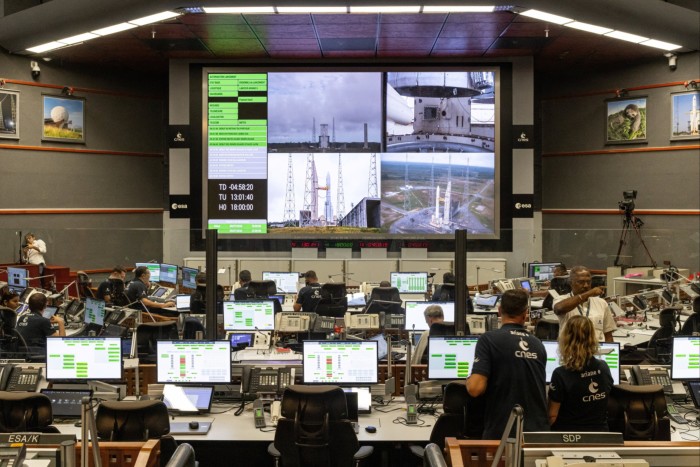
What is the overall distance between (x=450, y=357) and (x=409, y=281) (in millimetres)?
6526

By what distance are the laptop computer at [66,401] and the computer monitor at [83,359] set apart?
7.1 inches

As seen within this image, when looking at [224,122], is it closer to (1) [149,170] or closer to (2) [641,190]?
(1) [149,170]

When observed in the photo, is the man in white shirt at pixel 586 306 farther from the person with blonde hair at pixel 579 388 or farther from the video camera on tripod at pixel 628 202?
the video camera on tripod at pixel 628 202

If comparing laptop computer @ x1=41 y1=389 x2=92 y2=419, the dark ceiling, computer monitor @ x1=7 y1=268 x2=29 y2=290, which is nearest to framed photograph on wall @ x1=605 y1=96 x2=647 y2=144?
the dark ceiling

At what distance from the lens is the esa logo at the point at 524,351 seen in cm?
432

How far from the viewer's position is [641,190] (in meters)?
16.1

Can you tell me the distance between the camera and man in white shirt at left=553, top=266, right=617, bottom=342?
627cm

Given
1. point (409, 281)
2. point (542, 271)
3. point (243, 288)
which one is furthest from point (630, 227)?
point (243, 288)

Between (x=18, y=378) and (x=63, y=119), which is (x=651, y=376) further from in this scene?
(x=63, y=119)

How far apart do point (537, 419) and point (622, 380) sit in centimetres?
227

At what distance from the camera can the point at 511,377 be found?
4316 millimetres

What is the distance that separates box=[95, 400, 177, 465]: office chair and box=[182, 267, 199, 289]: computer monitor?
25.8ft

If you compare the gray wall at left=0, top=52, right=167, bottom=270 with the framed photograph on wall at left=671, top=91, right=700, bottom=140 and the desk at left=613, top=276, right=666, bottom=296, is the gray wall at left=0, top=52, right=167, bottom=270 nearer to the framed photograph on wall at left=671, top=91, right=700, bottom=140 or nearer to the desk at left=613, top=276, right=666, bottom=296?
the desk at left=613, top=276, right=666, bottom=296

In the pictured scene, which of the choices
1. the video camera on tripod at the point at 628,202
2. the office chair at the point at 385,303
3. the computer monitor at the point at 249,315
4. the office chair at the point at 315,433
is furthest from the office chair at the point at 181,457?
the video camera on tripod at the point at 628,202
